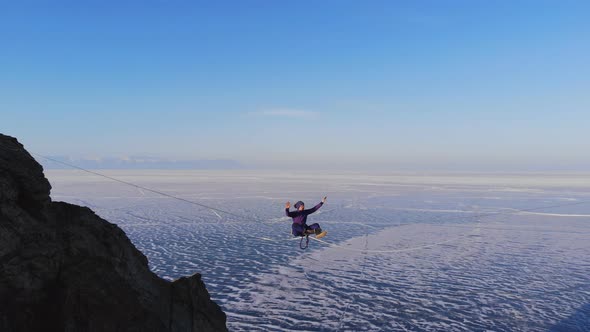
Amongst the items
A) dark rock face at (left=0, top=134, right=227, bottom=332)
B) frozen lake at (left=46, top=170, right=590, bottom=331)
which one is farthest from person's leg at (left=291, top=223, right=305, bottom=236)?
dark rock face at (left=0, top=134, right=227, bottom=332)

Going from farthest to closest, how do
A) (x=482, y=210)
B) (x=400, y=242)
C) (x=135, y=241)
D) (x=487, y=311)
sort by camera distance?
(x=482, y=210), (x=400, y=242), (x=135, y=241), (x=487, y=311)

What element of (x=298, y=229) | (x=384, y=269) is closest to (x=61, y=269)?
(x=298, y=229)

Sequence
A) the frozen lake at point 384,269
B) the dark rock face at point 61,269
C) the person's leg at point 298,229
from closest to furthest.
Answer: the dark rock face at point 61,269 < the frozen lake at point 384,269 < the person's leg at point 298,229

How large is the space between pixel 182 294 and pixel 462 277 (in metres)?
16.4

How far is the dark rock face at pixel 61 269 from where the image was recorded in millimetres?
6230

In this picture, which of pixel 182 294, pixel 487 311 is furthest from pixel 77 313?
pixel 487 311

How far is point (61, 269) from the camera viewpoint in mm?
6848

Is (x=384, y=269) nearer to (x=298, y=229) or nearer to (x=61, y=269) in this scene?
(x=298, y=229)

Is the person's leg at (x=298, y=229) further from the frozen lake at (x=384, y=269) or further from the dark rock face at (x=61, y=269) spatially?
the dark rock face at (x=61, y=269)

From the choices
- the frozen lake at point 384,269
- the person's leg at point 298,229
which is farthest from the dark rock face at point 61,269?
the person's leg at point 298,229

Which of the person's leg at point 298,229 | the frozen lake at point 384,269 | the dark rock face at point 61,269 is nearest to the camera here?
the dark rock face at point 61,269

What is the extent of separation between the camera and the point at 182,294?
8.68 meters

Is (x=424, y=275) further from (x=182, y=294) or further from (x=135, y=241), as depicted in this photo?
(x=135, y=241)

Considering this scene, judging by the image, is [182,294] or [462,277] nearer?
[182,294]
